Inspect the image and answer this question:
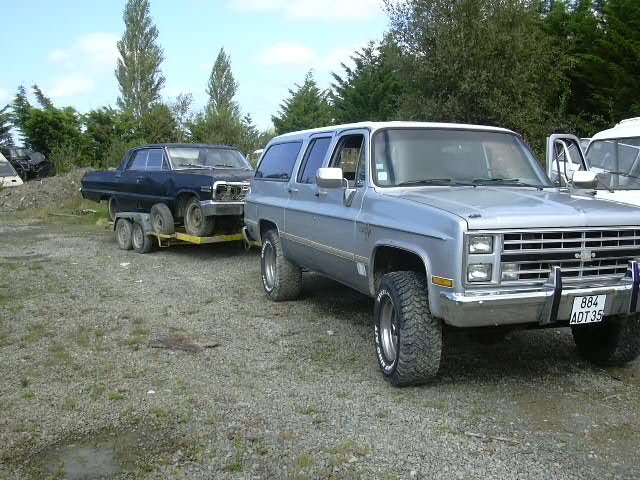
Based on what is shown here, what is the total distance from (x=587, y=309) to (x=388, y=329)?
141 centimetres

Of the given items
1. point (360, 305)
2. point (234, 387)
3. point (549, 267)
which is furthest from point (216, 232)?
point (549, 267)

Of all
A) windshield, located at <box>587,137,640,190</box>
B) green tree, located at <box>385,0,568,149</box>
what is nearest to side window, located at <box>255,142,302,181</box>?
windshield, located at <box>587,137,640,190</box>

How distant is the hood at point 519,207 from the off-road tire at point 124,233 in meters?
7.73

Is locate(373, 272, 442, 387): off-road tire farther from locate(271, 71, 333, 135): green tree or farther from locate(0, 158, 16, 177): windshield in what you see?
locate(271, 71, 333, 135): green tree

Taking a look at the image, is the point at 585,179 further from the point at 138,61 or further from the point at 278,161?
the point at 138,61

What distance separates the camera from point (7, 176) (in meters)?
25.5

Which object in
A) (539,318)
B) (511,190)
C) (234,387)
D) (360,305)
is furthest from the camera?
(360,305)

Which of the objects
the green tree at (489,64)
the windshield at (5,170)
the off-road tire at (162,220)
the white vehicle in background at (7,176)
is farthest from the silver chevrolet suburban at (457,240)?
the windshield at (5,170)

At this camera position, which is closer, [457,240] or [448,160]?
[457,240]

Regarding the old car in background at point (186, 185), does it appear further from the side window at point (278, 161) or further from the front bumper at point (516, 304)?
the front bumper at point (516, 304)

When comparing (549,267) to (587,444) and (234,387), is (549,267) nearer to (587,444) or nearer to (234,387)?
(587,444)

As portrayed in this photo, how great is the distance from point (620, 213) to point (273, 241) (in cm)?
403

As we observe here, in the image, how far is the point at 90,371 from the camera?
510cm

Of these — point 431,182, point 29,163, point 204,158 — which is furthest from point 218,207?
point 29,163
